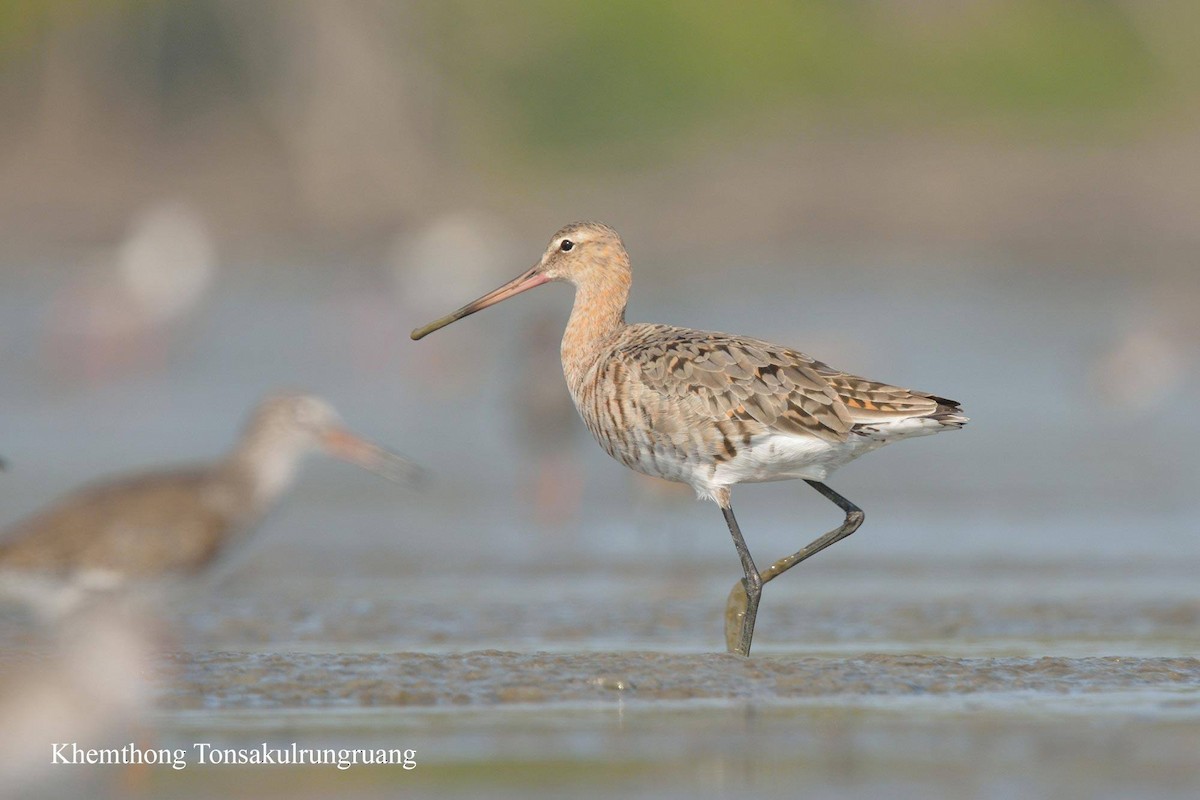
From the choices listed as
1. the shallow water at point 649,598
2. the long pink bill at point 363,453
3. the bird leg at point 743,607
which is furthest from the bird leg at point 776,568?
the long pink bill at point 363,453

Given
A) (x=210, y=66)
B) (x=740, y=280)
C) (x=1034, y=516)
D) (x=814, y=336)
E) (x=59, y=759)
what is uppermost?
(x=210, y=66)

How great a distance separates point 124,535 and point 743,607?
95.4 inches

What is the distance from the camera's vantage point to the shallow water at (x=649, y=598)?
19.7 feet

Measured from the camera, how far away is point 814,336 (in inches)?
724

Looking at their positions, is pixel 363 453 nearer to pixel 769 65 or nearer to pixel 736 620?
pixel 736 620

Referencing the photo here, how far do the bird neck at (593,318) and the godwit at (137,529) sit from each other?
1330 mm

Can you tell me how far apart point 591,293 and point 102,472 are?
5.65m

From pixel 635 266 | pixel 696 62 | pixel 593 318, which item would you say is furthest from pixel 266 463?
pixel 696 62

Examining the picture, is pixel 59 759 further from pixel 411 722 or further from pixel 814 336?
pixel 814 336

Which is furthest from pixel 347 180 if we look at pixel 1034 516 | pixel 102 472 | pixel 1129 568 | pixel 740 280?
pixel 1129 568

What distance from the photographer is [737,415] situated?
25.6 feet

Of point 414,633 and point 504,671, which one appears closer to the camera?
point 504,671

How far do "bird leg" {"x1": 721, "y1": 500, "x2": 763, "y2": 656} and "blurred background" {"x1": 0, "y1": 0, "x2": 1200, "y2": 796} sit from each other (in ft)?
1.27

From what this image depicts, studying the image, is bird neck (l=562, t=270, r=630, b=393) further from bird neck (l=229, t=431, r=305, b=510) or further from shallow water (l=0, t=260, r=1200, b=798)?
bird neck (l=229, t=431, r=305, b=510)
